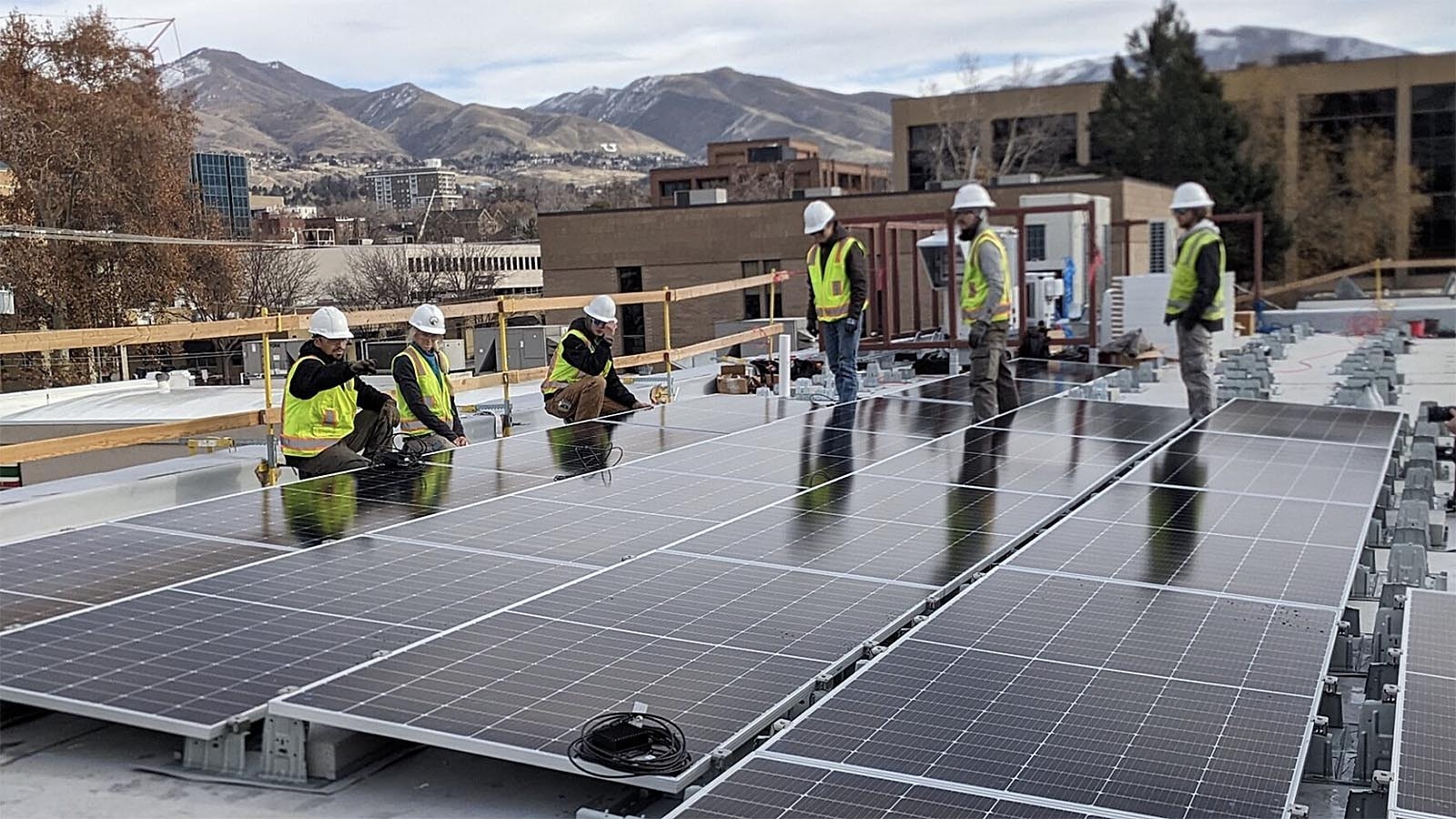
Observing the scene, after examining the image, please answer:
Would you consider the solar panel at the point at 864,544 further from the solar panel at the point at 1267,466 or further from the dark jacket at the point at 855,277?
the dark jacket at the point at 855,277

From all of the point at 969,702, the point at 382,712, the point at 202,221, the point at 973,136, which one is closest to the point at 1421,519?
the point at 969,702

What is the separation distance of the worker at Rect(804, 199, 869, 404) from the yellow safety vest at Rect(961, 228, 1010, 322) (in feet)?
4.18

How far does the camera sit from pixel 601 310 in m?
12.1

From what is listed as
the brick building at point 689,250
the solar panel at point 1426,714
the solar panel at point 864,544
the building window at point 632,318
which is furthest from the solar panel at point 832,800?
the building window at point 632,318

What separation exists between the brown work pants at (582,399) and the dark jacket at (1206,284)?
202 inches

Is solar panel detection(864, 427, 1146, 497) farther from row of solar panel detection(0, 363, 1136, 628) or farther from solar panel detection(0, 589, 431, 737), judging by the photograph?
solar panel detection(0, 589, 431, 737)

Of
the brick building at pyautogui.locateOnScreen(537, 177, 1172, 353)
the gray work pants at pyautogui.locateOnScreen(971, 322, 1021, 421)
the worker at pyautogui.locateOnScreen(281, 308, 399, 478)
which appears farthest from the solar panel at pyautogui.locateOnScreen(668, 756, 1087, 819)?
the brick building at pyautogui.locateOnScreen(537, 177, 1172, 353)

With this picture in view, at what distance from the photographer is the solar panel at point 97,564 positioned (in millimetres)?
5730

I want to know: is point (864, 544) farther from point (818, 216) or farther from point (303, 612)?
point (818, 216)

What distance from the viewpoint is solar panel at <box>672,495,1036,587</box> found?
6.21 metres

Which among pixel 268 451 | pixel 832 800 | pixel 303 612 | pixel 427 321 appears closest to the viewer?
pixel 832 800

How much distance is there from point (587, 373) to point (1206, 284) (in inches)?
214

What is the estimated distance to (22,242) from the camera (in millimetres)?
50500

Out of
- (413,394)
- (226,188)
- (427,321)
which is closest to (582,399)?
(427,321)
